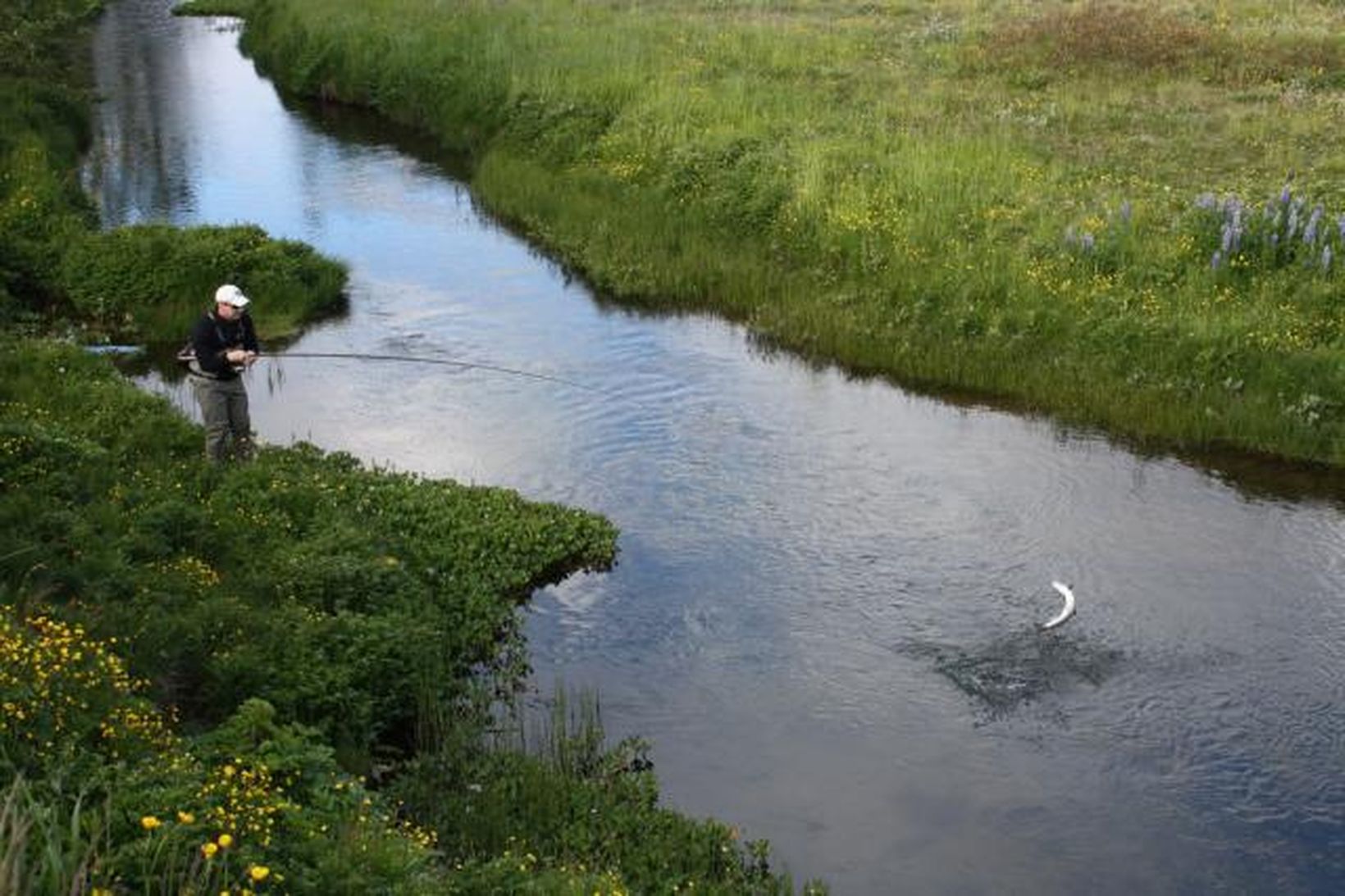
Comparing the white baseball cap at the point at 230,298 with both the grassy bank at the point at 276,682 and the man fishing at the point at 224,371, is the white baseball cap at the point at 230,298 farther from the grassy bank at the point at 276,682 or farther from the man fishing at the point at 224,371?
the grassy bank at the point at 276,682

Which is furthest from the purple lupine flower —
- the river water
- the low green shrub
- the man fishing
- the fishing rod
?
the low green shrub

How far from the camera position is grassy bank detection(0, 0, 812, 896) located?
8.48 metres

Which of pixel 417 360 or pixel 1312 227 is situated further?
pixel 417 360

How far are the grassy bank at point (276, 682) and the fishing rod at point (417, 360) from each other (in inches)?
112

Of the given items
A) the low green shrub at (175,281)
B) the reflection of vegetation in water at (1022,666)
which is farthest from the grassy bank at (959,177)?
the reflection of vegetation in water at (1022,666)

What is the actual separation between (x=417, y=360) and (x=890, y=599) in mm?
9022

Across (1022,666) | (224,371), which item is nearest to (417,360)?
(224,371)

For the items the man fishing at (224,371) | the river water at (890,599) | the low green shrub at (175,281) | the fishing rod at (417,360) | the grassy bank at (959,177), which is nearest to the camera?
the river water at (890,599)

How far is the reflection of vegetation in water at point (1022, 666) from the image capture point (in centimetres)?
1303

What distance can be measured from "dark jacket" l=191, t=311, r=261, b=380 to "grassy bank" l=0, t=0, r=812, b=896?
36.7 inches

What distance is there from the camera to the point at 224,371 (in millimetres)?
15914

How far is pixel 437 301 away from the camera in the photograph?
23.9 m

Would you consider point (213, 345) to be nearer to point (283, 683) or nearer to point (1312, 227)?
point (283, 683)

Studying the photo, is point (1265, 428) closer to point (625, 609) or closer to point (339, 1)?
point (625, 609)
